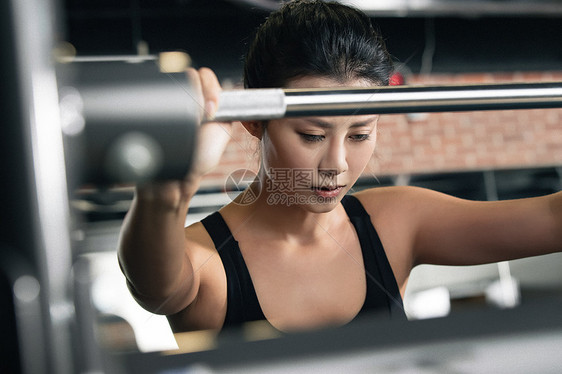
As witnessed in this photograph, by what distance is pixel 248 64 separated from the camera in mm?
847

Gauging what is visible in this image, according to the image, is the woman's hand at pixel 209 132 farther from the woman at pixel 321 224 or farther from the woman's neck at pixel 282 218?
the woman's neck at pixel 282 218

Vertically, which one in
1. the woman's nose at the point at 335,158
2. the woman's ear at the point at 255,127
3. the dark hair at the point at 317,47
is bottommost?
the woman's nose at the point at 335,158

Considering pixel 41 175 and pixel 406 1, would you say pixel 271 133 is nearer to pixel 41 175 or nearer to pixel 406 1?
pixel 41 175

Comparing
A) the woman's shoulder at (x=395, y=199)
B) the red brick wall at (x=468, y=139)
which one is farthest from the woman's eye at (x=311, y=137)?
the red brick wall at (x=468, y=139)

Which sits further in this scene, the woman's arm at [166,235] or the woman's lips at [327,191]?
the woman's lips at [327,191]

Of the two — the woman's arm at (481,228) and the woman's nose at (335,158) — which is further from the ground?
the woman's nose at (335,158)

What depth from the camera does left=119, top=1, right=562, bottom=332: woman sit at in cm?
69

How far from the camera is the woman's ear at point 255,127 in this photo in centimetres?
80

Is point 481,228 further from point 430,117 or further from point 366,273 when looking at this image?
point 430,117

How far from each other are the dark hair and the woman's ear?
0.06 metres

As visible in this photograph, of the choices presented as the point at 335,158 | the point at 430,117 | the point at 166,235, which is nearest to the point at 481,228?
the point at 335,158

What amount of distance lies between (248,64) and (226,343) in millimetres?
703

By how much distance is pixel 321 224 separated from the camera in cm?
83

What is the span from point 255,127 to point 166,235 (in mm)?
380
